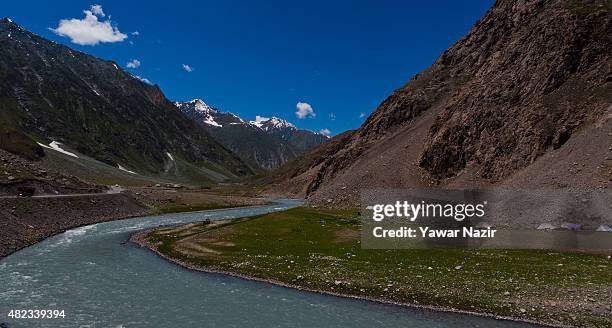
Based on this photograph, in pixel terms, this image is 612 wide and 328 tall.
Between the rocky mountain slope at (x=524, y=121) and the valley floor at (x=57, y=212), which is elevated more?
the rocky mountain slope at (x=524, y=121)

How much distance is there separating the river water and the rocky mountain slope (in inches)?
1847

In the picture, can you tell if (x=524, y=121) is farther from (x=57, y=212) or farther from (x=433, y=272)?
(x=57, y=212)

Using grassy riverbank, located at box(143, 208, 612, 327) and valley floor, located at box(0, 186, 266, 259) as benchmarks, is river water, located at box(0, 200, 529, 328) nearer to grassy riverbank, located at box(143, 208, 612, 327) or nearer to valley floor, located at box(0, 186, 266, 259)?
grassy riverbank, located at box(143, 208, 612, 327)

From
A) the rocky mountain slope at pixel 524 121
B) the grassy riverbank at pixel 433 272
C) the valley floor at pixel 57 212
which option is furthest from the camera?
the rocky mountain slope at pixel 524 121

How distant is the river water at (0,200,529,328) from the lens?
28.6m

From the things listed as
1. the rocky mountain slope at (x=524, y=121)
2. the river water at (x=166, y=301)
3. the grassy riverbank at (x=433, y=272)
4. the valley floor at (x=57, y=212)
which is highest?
the rocky mountain slope at (x=524, y=121)

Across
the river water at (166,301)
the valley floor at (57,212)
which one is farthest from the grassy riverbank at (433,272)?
the valley floor at (57,212)

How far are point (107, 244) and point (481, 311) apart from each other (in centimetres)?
5262

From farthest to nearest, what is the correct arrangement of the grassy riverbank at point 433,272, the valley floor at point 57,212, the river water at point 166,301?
1. the valley floor at point 57,212
2. the grassy riverbank at point 433,272
3. the river water at point 166,301

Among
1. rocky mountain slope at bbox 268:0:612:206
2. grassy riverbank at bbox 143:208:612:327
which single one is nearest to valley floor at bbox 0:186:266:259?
grassy riverbank at bbox 143:208:612:327

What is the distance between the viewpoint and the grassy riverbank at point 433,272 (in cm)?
2973

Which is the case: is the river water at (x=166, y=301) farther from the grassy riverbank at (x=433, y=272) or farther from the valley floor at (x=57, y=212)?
the valley floor at (x=57, y=212)

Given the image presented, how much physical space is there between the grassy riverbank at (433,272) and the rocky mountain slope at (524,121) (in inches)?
1166

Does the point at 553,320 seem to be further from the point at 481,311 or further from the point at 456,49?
the point at 456,49
